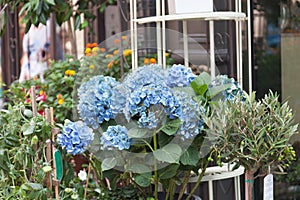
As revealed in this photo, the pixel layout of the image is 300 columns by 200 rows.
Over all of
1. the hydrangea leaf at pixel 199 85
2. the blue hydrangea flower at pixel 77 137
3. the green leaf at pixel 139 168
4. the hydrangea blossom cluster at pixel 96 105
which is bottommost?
the green leaf at pixel 139 168

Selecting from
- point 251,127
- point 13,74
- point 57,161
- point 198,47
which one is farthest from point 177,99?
point 13,74

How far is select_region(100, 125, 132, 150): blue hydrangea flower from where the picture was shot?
7.72ft

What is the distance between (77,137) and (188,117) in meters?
0.43

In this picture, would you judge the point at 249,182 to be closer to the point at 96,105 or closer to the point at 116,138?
the point at 116,138

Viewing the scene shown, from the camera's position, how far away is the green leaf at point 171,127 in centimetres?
235

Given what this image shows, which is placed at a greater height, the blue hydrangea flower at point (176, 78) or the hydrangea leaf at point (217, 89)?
the blue hydrangea flower at point (176, 78)

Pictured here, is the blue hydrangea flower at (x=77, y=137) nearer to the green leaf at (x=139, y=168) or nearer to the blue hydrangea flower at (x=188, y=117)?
the green leaf at (x=139, y=168)

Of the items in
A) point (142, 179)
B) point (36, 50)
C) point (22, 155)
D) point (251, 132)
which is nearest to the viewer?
point (251, 132)

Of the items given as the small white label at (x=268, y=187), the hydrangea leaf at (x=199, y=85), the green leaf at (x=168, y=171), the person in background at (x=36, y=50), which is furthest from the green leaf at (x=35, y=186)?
the person in background at (x=36, y=50)

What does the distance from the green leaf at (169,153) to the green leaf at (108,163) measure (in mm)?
159

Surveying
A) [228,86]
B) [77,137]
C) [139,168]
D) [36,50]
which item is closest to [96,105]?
[77,137]

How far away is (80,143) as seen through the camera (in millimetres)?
2463

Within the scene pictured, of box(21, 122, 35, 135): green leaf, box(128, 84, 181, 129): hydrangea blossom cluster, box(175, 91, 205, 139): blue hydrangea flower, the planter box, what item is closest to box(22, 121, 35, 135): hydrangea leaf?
box(21, 122, 35, 135): green leaf

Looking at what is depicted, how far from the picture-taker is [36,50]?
18.5 ft
